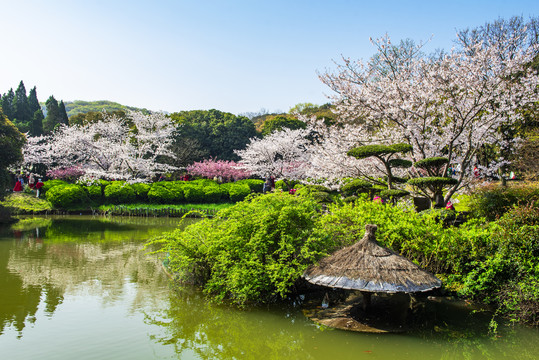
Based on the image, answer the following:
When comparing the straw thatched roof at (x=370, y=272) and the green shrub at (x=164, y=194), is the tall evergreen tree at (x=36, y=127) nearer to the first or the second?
the green shrub at (x=164, y=194)

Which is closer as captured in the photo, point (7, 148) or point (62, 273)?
point (62, 273)

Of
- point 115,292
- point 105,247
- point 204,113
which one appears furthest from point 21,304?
point 204,113

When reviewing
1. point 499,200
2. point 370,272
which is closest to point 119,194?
point 499,200

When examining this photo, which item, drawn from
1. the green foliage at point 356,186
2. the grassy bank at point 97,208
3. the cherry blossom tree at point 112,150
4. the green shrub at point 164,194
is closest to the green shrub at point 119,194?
the grassy bank at point 97,208

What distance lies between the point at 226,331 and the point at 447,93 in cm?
859

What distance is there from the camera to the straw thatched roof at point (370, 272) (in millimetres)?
5594

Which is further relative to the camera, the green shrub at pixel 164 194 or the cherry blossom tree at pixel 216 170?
the cherry blossom tree at pixel 216 170

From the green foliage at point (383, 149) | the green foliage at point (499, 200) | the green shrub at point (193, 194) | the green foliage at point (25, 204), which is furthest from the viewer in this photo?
the green shrub at point (193, 194)

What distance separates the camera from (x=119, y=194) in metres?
23.7

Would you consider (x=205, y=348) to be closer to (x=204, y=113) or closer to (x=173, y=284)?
(x=173, y=284)

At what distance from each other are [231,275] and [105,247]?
7.38 m

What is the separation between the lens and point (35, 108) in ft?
137

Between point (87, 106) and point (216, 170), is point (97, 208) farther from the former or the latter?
point (87, 106)

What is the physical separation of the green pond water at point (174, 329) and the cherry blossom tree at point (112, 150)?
18392mm
